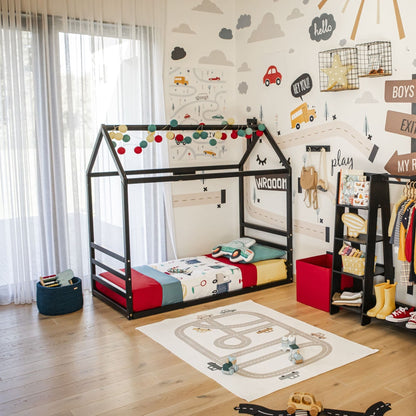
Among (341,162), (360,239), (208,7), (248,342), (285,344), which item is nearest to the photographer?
(285,344)

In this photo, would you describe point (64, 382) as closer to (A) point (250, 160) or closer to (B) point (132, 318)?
(B) point (132, 318)

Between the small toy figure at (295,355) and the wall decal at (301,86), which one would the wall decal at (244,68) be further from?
the small toy figure at (295,355)

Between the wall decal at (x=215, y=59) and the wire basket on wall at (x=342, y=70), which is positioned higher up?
the wall decal at (x=215, y=59)

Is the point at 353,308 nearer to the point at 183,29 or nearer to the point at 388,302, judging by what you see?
the point at 388,302

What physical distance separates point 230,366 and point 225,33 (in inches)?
124

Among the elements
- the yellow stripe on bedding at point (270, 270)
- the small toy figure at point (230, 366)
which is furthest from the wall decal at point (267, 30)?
the small toy figure at point (230, 366)

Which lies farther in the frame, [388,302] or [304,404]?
[388,302]

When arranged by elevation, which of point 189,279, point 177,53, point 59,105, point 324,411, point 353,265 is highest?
point 177,53

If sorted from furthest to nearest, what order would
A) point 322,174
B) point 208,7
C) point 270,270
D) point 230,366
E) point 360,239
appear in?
point 208,7
point 270,270
point 322,174
point 360,239
point 230,366

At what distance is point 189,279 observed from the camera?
3.86 metres

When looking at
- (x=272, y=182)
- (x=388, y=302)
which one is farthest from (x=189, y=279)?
(x=388, y=302)

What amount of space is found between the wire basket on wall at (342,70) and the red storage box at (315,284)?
129cm

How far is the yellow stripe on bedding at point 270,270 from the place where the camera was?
13.8ft

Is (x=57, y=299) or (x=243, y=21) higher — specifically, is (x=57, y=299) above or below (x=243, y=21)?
below
